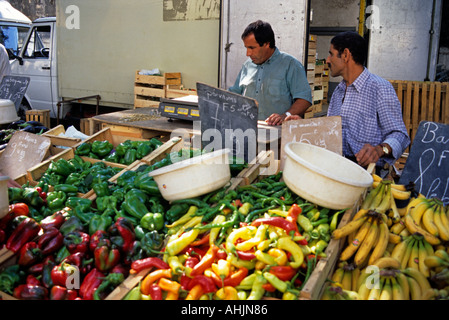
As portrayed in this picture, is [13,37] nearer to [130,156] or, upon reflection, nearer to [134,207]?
[130,156]

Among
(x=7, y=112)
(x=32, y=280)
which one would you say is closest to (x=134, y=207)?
(x=32, y=280)

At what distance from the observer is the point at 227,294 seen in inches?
82.8

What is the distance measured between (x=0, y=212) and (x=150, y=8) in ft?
21.1

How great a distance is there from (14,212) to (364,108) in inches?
113

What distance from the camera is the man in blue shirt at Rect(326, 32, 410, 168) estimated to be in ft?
11.7

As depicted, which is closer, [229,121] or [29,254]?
[29,254]

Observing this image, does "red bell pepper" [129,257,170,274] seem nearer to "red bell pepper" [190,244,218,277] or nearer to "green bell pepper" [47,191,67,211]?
"red bell pepper" [190,244,218,277]

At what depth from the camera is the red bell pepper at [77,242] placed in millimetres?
2557

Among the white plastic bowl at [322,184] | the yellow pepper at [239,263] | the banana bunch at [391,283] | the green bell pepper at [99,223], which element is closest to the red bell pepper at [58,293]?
the green bell pepper at [99,223]

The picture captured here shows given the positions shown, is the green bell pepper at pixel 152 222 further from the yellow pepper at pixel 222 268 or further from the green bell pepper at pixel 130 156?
the green bell pepper at pixel 130 156

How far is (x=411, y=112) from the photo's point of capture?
7.07 meters

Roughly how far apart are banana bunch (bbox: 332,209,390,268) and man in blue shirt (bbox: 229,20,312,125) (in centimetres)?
270

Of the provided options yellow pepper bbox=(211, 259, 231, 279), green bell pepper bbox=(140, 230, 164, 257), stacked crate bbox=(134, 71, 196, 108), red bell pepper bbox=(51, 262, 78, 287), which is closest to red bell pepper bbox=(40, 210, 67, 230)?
red bell pepper bbox=(51, 262, 78, 287)

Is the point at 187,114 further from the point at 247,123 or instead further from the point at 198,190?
the point at 198,190
